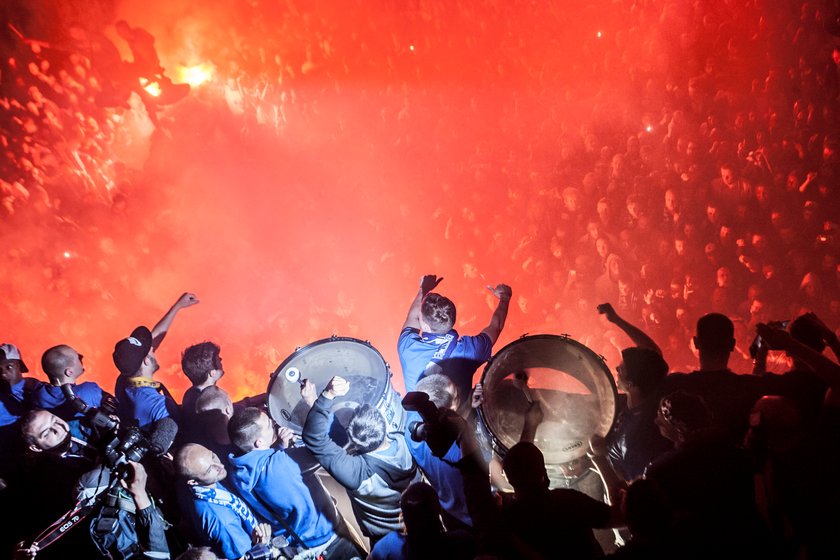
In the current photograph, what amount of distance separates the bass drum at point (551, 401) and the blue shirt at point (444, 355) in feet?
1.49

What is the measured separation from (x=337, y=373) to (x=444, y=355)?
1.07 meters

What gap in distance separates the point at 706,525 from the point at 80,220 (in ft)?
57.6

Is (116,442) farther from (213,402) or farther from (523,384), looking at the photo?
(523,384)

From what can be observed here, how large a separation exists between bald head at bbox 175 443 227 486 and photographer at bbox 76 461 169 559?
0.28 m

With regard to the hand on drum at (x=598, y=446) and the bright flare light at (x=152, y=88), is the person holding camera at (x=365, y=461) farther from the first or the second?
the bright flare light at (x=152, y=88)

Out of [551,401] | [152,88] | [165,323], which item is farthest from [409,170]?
[551,401]

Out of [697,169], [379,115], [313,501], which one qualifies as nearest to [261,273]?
[379,115]

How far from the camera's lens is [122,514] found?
2.64m

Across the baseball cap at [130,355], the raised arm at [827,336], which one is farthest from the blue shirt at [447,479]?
the baseball cap at [130,355]

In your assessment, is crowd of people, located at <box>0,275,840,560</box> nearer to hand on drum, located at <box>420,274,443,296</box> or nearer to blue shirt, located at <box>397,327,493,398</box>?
blue shirt, located at <box>397,327,493,398</box>

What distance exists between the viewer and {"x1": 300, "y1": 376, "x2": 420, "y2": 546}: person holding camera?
262cm

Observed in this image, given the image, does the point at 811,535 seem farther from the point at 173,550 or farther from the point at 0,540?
the point at 0,540

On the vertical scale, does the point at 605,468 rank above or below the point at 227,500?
below

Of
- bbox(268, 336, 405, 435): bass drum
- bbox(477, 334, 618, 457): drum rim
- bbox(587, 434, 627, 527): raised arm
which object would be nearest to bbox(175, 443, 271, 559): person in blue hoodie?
bbox(268, 336, 405, 435): bass drum
